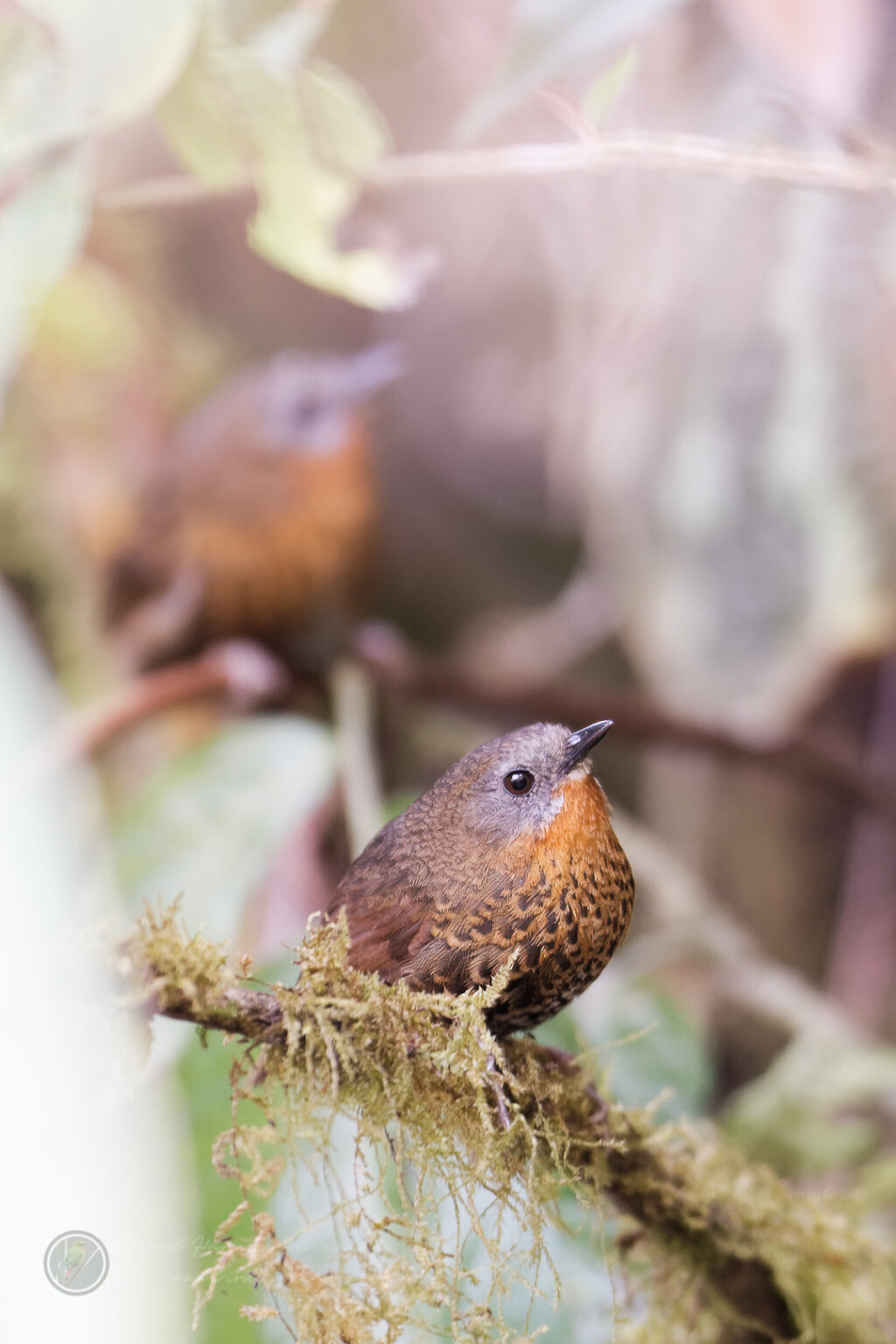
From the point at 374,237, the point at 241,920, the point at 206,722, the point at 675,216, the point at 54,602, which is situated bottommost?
the point at 241,920

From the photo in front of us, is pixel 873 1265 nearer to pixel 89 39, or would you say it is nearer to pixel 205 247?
pixel 89 39

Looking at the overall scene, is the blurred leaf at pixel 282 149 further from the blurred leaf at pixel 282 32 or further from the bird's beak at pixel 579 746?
the bird's beak at pixel 579 746

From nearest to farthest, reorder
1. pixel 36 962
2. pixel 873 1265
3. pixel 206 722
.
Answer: pixel 36 962 → pixel 873 1265 → pixel 206 722

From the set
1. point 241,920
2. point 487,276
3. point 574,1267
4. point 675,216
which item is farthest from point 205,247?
point 574,1267

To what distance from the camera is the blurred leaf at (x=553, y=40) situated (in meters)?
1.21

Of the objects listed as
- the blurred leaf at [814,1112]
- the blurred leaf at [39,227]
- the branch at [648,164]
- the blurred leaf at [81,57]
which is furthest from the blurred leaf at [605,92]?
the blurred leaf at [814,1112]

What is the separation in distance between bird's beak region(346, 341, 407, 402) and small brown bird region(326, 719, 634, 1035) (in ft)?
3.59

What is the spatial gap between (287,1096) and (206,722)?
Result: 920 millimetres

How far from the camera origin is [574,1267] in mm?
902

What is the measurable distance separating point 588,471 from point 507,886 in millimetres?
1398

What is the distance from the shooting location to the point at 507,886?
0.61 m

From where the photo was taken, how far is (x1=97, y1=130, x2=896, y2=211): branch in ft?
3.44

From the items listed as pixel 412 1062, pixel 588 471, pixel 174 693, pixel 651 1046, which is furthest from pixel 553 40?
pixel 651 1046

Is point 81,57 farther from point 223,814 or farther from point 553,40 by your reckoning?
point 223,814
